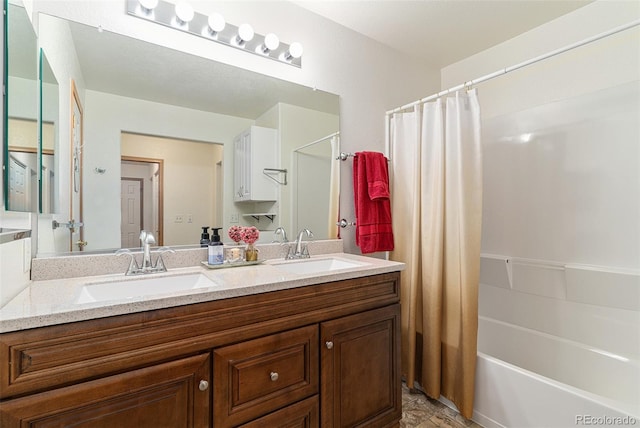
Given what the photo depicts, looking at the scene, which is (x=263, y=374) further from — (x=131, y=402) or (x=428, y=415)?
(x=428, y=415)

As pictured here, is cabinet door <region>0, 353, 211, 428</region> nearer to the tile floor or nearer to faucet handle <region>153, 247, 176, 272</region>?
faucet handle <region>153, 247, 176, 272</region>

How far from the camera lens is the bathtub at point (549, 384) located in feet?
4.02

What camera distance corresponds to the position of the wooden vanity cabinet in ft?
2.41

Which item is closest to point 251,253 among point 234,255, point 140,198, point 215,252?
point 234,255

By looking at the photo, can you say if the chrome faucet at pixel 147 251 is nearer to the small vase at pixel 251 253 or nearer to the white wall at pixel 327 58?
the small vase at pixel 251 253

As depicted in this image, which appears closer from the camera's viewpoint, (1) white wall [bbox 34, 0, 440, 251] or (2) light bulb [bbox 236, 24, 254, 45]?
(1) white wall [bbox 34, 0, 440, 251]

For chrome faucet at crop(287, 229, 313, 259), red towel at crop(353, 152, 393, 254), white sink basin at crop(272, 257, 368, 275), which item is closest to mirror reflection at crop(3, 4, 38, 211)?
white sink basin at crop(272, 257, 368, 275)

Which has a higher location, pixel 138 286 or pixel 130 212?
pixel 130 212

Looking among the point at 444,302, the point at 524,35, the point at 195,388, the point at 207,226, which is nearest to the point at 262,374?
the point at 195,388

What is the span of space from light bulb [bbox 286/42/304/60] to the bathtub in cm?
201

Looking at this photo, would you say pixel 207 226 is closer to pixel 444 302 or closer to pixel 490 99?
pixel 444 302

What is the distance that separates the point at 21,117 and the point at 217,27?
94cm

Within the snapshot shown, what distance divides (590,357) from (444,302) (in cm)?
90

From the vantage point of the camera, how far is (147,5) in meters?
1.33
